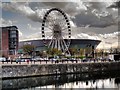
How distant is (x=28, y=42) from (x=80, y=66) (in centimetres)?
7535

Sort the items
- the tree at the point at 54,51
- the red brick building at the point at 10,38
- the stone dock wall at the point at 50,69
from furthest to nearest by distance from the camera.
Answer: the red brick building at the point at 10,38, the tree at the point at 54,51, the stone dock wall at the point at 50,69

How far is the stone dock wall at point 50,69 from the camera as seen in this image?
43797 mm

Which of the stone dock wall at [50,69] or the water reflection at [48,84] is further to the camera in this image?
the stone dock wall at [50,69]

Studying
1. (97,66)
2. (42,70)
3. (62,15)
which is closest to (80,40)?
(62,15)

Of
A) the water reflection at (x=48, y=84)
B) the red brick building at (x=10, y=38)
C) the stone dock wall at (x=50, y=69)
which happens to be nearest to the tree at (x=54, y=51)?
the stone dock wall at (x=50, y=69)

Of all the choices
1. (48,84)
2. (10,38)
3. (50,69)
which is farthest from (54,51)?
(48,84)

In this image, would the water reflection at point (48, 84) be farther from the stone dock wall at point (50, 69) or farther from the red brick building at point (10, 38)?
the red brick building at point (10, 38)

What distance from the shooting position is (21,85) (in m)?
37.8

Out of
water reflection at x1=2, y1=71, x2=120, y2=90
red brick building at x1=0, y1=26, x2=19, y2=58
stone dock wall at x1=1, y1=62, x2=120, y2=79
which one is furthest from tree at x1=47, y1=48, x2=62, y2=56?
water reflection at x1=2, y1=71, x2=120, y2=90

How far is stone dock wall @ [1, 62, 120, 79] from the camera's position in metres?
43.8

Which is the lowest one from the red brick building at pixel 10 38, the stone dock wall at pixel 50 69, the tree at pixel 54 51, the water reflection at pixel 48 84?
the water reflection at pixel 48 84

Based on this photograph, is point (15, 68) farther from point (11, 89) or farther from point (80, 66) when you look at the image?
point (80, 66)

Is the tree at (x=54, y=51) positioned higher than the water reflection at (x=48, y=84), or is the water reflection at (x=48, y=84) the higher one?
the tree at (x=54, y=51)

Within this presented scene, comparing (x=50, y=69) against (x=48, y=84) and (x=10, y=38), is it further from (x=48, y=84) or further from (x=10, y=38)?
(x=10, y=38)
